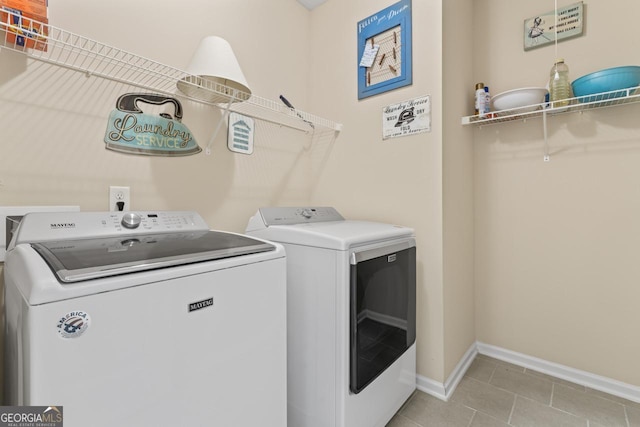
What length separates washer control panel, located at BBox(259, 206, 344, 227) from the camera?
1529 mm

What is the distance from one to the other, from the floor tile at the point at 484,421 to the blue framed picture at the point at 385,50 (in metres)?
1.88

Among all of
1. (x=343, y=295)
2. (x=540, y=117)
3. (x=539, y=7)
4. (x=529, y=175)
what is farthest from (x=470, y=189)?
(x=343, y=295)

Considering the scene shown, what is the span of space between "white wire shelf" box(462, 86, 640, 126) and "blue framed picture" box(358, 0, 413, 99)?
527 mm

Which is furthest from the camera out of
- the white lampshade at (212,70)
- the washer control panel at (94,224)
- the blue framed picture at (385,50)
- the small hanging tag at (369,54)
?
the small hanging tag at (369,54)

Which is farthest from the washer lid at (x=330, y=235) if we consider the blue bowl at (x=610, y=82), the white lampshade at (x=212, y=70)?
the blue bowl at (x=610, y=82)

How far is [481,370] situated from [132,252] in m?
2.14

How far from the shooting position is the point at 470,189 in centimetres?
209

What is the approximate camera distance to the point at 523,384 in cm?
179

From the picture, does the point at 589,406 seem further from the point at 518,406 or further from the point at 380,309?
the point at 380,309

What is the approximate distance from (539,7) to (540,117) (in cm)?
71

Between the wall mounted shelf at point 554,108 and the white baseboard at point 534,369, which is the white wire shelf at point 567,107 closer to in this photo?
the wall mounted shelf at point 554,108

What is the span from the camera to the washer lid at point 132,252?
708 mm

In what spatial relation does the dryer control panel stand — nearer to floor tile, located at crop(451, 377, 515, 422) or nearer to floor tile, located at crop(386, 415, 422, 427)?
floor tile, located at crop(386, 415, 422, 427)

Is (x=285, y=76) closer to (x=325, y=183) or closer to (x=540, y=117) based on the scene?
(x=325, y=183)
